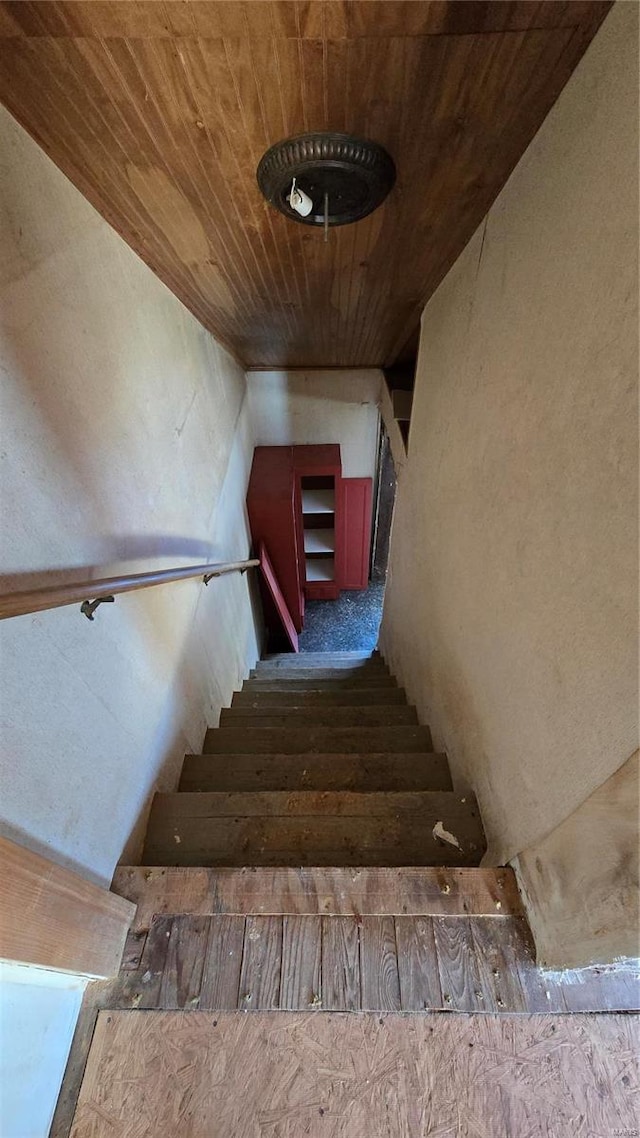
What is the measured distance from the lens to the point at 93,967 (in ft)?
3.29

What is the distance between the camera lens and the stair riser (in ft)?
7.96

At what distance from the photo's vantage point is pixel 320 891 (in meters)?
1.20

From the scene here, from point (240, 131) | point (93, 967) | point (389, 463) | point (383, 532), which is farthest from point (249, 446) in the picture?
point (93, 967)

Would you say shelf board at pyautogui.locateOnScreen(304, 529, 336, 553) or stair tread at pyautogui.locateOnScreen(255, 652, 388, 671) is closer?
stair tread at pyautogui.locateOnScreen(255, 652, 388, 671)

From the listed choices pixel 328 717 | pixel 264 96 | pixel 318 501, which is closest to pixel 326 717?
pixel 328 717

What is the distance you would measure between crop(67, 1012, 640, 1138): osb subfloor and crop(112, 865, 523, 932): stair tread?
0.19m

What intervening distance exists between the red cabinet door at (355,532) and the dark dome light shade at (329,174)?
129 inches

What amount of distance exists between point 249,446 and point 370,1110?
139 inches

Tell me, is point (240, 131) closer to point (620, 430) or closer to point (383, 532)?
point (620, 430)

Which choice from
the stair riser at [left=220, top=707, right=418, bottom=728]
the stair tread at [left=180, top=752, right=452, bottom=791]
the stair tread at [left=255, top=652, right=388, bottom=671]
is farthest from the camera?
the stair tread at [left=255, top=652, right=388, bottom=671]

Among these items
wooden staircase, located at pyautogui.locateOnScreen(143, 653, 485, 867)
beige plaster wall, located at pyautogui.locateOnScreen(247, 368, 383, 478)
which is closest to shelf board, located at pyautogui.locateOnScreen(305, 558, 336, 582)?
beige plaster wall, located at pyautogui.locateOnScreen(247, 368, 383, 478)

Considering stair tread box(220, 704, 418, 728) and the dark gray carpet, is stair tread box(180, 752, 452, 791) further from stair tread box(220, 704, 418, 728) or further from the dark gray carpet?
the dark gray carpet

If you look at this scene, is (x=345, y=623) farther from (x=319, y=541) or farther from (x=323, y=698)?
(x=323, y=698)

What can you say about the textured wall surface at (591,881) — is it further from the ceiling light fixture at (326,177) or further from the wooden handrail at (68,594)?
the ceiling light fixture at (326,177)
